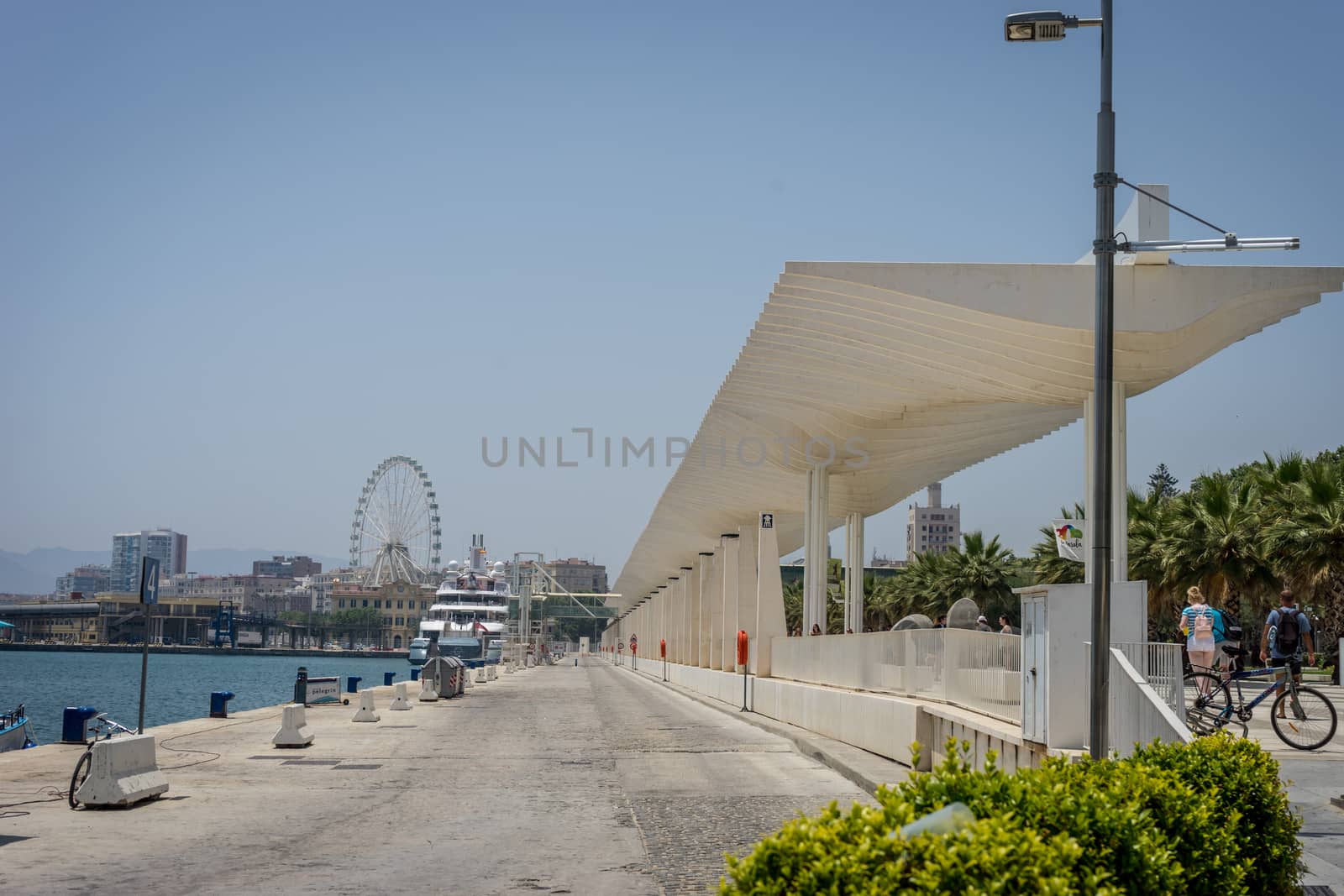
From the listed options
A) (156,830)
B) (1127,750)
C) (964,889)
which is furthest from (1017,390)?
(964,889)

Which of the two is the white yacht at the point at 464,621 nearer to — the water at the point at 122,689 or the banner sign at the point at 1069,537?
the water at the point at 122,689

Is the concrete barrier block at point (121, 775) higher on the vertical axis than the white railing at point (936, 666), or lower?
lower

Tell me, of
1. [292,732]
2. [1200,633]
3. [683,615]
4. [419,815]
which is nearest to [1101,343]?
[1200,633]

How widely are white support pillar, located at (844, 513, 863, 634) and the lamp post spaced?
20.2 metres

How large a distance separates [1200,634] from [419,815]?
9.48 metres

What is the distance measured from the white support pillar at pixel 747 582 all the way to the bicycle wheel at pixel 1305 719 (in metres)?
19.0

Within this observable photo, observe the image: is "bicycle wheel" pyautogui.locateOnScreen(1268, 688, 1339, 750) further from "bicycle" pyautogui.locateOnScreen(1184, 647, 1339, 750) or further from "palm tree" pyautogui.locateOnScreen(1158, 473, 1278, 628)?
"palm tree" pyautogui.locateOnScreen(1158, 473, 1278, 628)

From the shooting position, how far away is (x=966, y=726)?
1329 cm

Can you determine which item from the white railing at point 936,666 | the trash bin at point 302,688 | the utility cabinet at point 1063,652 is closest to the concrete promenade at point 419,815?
the white railing at point 936,666

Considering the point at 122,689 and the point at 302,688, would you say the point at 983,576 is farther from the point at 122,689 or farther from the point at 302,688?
the point at 122,689

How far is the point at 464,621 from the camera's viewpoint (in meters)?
108

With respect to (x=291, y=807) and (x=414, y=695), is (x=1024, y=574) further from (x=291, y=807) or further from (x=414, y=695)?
(x=291, y=807)

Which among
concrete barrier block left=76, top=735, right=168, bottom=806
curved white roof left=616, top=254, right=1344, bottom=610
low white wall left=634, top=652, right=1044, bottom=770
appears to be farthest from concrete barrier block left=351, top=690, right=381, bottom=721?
concrete barrier block left=76, top=735, right=168, bottom=806

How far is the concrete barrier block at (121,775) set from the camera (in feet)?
38.8
